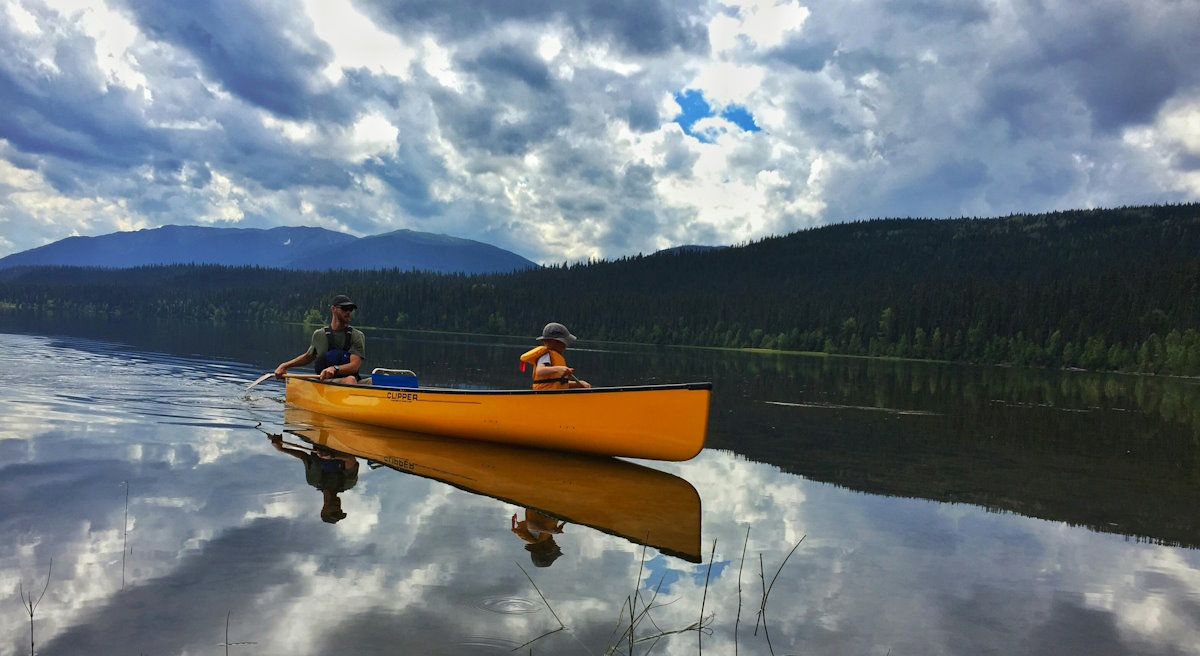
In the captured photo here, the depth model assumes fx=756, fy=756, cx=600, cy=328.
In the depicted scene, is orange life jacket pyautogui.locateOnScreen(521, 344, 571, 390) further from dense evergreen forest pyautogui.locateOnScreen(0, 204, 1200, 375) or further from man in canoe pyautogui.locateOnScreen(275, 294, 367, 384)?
dense evergreen forest pyautogui.locateOnScreen(0, 204, 1200, 375)

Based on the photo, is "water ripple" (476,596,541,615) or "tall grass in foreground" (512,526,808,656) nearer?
"tall grass in foreground" (512,526,808,656)

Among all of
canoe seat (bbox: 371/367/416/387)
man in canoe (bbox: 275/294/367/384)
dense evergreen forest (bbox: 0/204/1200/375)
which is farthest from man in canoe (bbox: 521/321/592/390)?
dense evergreen forest (bbox: 0/204/1200/375)

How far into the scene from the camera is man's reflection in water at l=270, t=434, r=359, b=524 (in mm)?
9750

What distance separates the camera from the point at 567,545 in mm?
8508

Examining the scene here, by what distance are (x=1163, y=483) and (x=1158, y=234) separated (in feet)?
607

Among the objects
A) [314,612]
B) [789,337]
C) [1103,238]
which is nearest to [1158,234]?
[1103,238]

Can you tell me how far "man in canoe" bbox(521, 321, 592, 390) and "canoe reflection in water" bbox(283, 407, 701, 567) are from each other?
55.1 inches

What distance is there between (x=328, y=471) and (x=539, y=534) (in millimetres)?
4932

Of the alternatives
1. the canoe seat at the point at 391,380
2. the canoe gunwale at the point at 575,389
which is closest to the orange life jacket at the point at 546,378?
the canoe gunwale at the point at 575,389

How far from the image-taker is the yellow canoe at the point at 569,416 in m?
12.9

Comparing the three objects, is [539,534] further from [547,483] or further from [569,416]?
[569,416]

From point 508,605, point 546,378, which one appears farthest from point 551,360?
point 508,605

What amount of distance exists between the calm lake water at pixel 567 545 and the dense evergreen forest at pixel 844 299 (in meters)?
88.4

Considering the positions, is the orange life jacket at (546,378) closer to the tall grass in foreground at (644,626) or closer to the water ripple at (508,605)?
the tall grass in foreground at (644,626)
